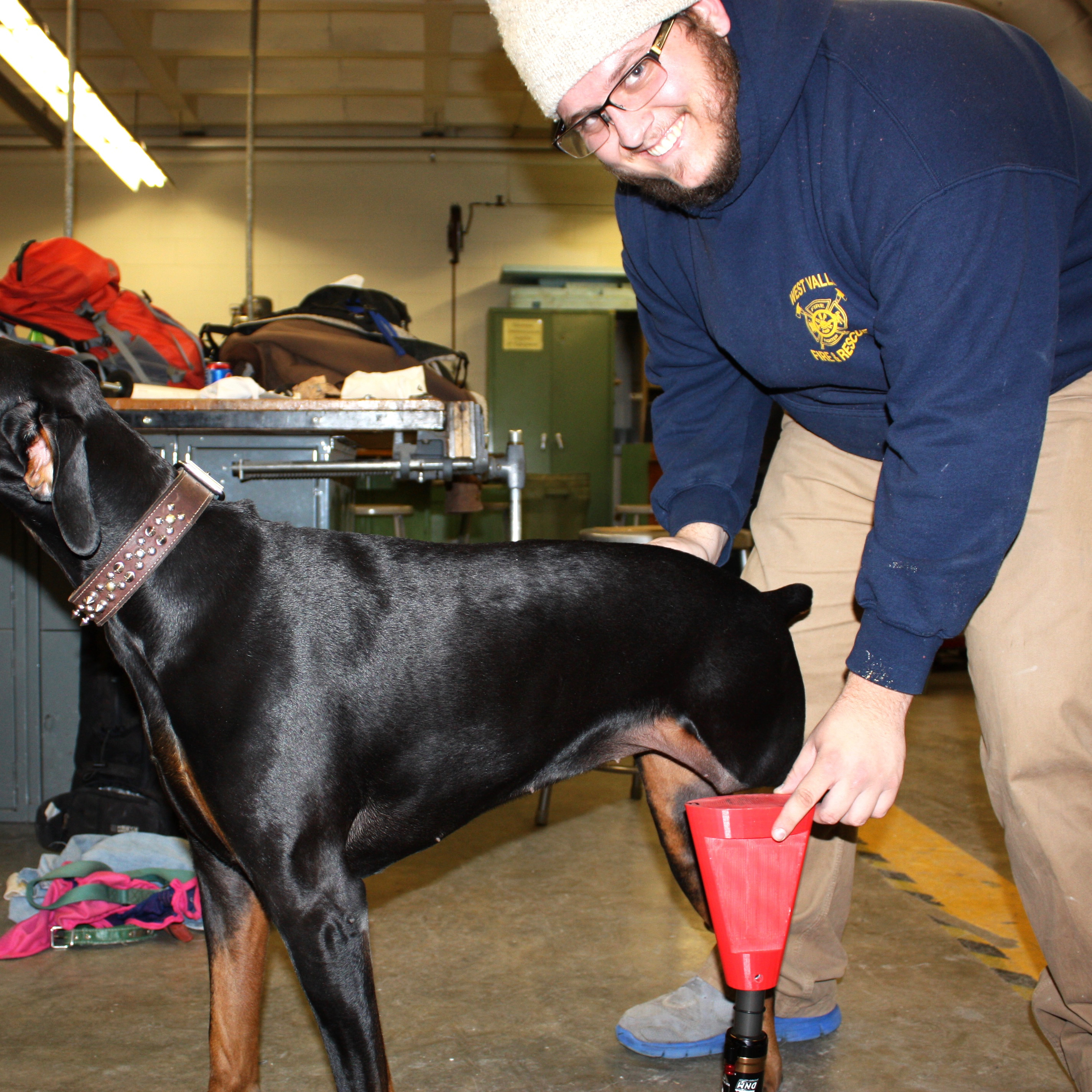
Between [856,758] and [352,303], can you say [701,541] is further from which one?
[352,303]

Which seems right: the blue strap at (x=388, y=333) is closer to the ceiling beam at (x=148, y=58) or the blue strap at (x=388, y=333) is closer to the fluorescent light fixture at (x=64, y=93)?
the fluorescent light fixture at (x=64, y=93)

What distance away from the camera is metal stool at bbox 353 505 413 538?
6.55 metres

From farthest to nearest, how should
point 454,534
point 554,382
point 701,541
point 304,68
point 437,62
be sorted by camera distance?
point 554,382, point 304,68, point 437,62, point 454,534, point 701,541

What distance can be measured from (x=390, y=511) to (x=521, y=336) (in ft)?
14.2

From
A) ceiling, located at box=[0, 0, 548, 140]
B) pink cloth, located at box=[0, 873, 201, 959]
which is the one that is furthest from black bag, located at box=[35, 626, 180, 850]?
ceiling, located at box=[0, 0, 548, 140]

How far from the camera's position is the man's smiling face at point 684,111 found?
4.47 feet

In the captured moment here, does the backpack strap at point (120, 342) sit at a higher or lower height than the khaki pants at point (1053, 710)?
higher

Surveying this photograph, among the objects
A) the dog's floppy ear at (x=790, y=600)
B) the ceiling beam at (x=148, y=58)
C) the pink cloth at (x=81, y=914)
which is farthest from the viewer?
the ceiling beam at (x=148, y=58)

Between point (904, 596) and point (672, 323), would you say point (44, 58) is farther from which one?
point (904, 596)

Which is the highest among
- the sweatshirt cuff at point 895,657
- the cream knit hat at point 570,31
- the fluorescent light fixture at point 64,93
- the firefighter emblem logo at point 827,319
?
the fluorescent light fixture at point 64,93

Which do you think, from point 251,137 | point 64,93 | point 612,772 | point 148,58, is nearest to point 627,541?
point 612,772

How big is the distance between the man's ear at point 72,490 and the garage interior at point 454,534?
1.13 metres

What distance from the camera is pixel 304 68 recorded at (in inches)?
396

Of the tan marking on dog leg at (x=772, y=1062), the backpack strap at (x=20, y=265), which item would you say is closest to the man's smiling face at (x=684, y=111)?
the tan marking on dog leg at (x=772, y=1062)
